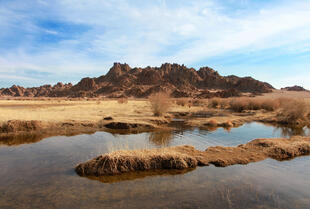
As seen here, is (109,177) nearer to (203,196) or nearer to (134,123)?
(203,196)

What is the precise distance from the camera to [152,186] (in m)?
7.02

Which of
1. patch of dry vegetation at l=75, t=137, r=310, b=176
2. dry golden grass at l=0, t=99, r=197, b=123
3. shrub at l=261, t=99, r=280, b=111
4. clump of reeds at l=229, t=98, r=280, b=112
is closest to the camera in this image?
patch of dry vegetation at l=75, t=137, r=310, b=176

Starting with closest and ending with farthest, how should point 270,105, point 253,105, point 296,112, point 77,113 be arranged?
point 296,112 < point 77,113 < point 270,105 < point 253,105

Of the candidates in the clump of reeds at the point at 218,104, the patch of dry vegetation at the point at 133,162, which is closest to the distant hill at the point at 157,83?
the clump of reeds at the point at 218,104

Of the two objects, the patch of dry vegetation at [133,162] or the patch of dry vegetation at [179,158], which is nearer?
the patch of dry vegetation at [133,162]

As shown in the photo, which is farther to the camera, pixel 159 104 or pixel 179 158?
pixel 159 104

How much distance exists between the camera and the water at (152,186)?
6051 mm

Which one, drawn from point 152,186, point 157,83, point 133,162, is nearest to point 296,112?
point 133,162

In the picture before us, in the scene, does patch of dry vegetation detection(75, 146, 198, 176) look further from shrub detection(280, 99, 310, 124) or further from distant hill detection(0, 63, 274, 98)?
distant hill detection(0, 63, 274, 98)

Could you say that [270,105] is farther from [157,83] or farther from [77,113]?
[157,83]

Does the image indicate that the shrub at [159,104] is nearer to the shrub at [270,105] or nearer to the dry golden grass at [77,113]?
the dry golden grass at [77,113]

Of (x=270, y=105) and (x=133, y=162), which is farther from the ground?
(x=270, y=105)

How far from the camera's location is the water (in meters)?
6.05

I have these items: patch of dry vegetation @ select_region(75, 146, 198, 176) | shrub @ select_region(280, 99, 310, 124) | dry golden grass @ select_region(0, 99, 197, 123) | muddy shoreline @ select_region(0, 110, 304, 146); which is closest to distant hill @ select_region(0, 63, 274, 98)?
dry golden grass @ select_region(0, 99, 197, 123)
